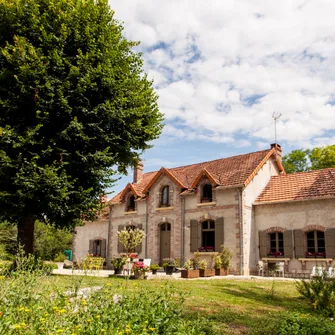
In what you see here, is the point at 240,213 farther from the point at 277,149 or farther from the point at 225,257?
the point at 277,149

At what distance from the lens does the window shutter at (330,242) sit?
17.9 m

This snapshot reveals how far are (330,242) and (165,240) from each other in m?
9.87

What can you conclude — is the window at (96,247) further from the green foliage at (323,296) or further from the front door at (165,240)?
the green foliage at (323,296)

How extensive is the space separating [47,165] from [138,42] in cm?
718

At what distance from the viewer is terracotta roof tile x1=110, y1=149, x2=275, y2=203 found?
2128 centimetres

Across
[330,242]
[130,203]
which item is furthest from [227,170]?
[130,203]

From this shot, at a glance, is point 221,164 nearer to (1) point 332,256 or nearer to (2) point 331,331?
(1) point 332,256

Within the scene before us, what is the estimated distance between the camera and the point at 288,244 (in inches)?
760

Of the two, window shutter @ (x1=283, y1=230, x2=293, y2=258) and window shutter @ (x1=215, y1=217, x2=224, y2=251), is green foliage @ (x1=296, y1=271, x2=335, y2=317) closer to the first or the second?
window shutter @ (x1=283, y1=230, x2=293, y2=258)

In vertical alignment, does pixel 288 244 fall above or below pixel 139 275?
above

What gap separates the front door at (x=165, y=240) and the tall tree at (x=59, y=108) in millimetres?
9111

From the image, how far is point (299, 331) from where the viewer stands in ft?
18.9

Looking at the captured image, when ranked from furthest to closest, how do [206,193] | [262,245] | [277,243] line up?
[206,193], [262,245], [277,243]

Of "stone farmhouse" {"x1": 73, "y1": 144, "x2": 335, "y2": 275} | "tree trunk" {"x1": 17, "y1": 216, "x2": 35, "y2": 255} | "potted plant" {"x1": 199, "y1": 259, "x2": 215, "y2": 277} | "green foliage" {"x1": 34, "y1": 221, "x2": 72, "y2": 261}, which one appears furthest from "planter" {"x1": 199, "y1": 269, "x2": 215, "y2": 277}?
"green foliage" {"x1": 34, "y1": 221, "x2": 72, "y2": 261}
